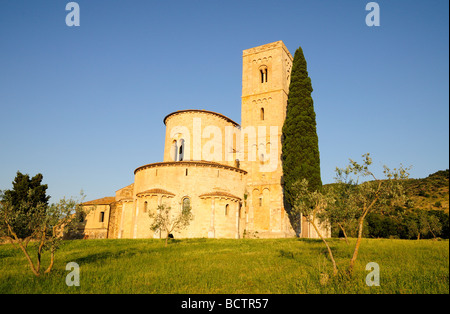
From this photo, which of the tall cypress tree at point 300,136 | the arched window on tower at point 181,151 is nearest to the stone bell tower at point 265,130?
the tall cypress tree at point 300,136

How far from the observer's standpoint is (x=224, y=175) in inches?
1309

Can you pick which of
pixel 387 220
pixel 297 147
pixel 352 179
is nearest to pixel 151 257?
pixel 352 179

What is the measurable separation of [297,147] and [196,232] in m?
13.4

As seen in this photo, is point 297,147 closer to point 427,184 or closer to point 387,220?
point 387,220

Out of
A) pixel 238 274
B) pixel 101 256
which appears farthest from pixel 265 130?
pixel 238 274

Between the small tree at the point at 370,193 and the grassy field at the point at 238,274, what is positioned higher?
the small tree at the point at 370,193

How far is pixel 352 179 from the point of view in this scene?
43.9 ft

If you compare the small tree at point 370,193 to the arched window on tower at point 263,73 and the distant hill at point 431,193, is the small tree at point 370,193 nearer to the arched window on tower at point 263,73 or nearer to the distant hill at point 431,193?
the arched window on tower at point 263,73

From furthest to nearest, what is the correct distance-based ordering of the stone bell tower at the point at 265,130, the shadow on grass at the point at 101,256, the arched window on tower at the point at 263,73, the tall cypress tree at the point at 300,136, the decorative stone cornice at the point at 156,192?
1. the arched window on tower at the point at 263,73
2. the stone bell tower at the point at 265,130
3. the decorative stone cornice at the point at 156,192
4. the tall cypress tree at the point at 300,136
5. the shadow on grass at the point at 101,256

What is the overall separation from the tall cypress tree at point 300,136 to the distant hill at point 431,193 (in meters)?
31.0

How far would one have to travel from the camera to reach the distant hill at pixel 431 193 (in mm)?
54594

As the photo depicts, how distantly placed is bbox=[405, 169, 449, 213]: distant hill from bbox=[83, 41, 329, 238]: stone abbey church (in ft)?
103
